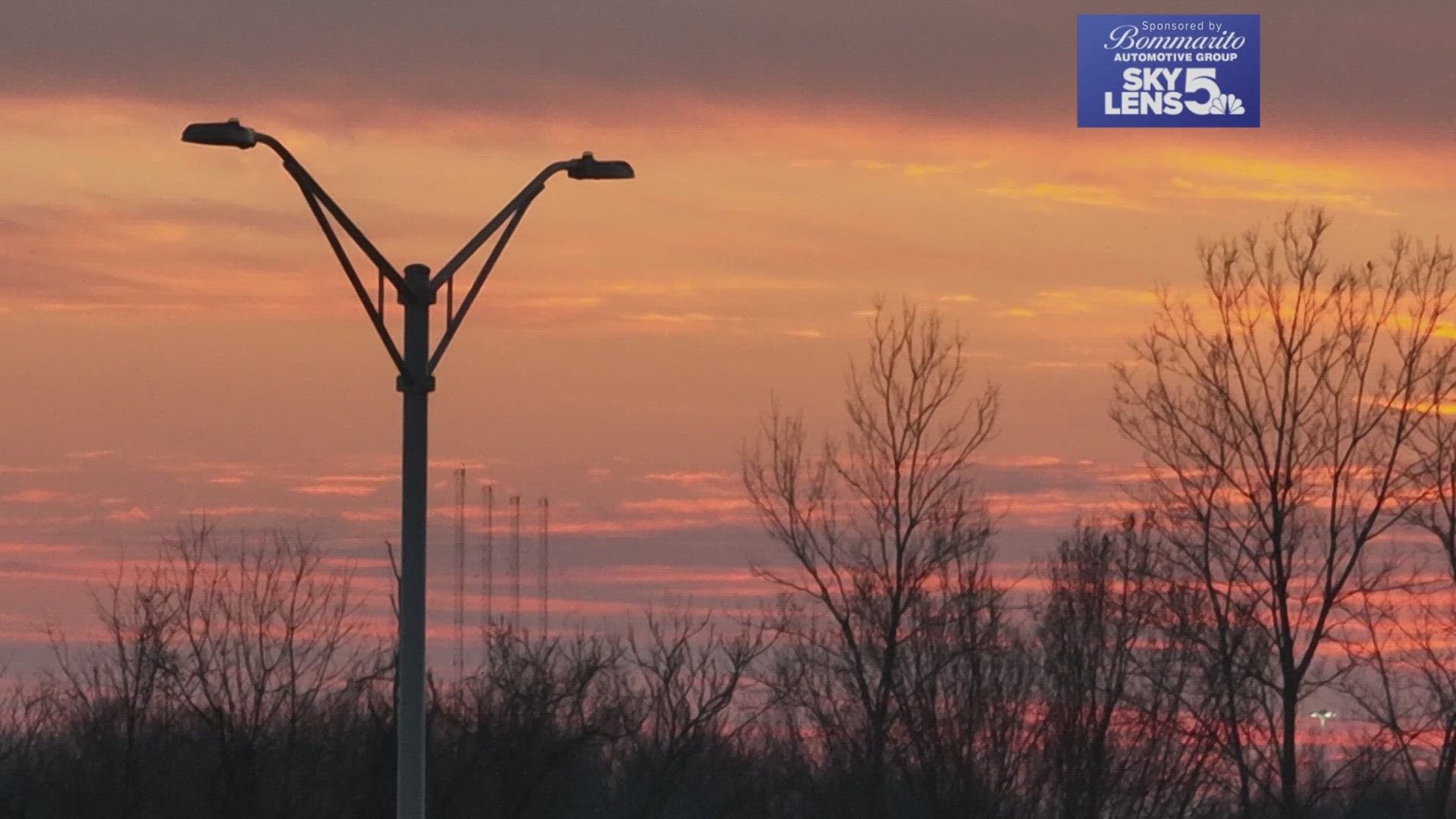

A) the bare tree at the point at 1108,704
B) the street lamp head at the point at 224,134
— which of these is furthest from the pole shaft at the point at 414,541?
the bare tree at the point at 1108,704

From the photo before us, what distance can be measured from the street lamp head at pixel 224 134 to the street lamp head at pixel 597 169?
8.97ft

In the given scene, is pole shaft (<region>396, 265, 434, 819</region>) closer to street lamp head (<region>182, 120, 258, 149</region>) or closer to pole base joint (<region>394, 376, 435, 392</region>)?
pole base joint (<region>394, 376, 435, 392</region>)

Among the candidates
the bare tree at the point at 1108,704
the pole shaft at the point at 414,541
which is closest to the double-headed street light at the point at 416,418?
the pole shaft at the point at 414,541

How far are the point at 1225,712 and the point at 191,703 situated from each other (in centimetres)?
1878

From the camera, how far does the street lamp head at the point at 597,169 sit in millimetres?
15688

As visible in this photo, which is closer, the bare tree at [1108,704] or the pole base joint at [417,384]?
the pole base joint at [417,384]

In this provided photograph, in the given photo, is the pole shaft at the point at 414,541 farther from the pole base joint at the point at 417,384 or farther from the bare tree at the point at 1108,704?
the bare tree at the point at 1108,704

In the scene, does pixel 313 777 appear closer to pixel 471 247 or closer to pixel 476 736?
pixel 476 736

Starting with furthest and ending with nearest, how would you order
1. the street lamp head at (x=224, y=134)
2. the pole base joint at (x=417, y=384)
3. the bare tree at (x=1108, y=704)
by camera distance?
the bare tree at (x=1108, y=704) → the pole base joint at (x=417, y=384) → the street lamp head at (x=224, y=134)

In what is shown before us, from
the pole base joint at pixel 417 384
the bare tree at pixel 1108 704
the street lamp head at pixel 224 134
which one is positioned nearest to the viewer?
the street lamp head at pixel 224 134

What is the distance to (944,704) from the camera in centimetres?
4406

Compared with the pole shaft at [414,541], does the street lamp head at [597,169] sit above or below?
above

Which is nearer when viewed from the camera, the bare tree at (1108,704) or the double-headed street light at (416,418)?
the double-headed street light at (416,418)

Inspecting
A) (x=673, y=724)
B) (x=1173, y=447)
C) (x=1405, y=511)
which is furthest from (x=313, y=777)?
(x=1405, y=511)
